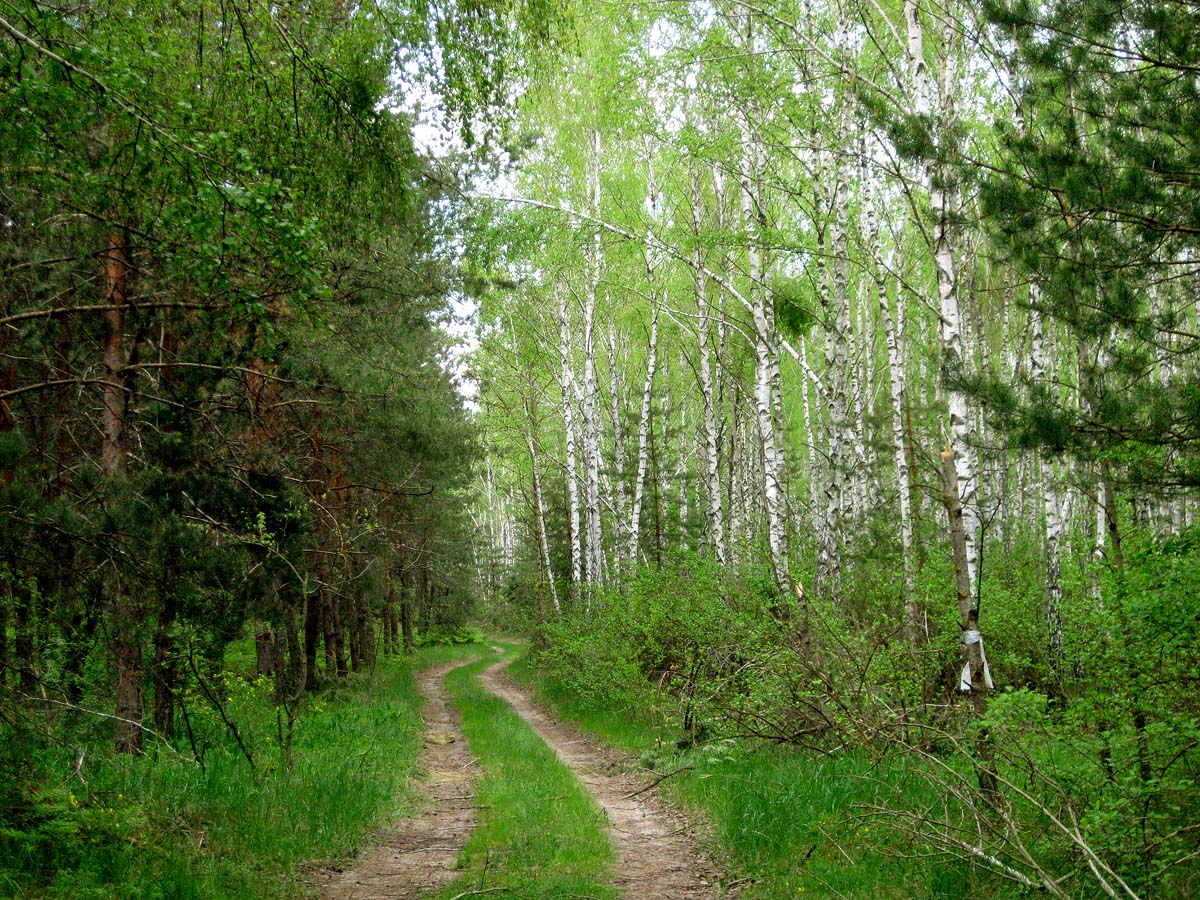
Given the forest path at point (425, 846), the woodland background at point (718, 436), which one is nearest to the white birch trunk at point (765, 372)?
the woodland background at point (718, 436)

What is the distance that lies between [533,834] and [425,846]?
919 millimetres

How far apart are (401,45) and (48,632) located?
609 cm

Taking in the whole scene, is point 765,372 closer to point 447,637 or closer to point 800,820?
point 800,820

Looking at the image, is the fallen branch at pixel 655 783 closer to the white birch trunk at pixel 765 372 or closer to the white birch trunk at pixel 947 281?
the white birch trunk at pixel 765 372

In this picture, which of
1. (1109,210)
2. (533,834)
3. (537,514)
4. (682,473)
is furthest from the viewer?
(682,473)

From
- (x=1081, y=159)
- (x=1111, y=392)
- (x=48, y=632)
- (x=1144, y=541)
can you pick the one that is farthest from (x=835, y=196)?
(x=48, y=632)

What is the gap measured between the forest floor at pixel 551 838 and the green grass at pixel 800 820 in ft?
0.93

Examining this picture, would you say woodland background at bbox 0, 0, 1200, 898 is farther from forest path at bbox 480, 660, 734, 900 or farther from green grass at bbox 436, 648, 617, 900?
green grass at bbox 436, 648, 617, 900

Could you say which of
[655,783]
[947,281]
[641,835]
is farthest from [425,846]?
[947,281]

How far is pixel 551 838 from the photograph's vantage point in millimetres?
6371

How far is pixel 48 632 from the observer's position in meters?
7.31

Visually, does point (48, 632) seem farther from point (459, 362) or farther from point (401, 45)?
point (459, 362)

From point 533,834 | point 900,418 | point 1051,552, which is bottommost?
point 533,834

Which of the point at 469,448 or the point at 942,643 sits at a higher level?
the point at 469,448
